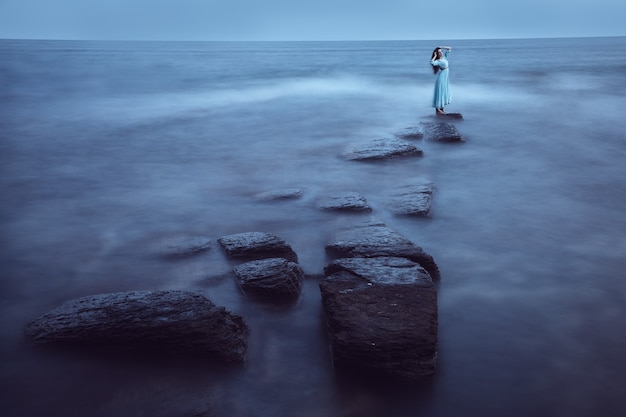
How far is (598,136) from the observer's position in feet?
39.8

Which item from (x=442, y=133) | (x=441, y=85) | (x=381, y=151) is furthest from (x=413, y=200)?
(x=441, y=85)

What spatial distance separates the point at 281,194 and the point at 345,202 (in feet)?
3.41

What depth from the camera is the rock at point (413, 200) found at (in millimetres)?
6828

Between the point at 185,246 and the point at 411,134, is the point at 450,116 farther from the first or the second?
the point at 185,246

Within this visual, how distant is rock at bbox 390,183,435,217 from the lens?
6828 mm

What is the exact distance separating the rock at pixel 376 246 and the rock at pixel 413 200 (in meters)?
1.01

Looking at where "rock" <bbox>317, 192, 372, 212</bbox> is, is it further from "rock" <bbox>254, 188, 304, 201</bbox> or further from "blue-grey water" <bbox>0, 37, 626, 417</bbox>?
"rock" <bbox>254, 188, 304, 201</bbox>

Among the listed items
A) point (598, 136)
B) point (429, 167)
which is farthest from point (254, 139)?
point (598, 136)

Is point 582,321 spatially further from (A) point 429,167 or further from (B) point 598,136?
(B) point 598,136

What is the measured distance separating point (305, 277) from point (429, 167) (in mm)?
4885

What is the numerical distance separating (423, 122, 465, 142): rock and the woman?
2.31 m

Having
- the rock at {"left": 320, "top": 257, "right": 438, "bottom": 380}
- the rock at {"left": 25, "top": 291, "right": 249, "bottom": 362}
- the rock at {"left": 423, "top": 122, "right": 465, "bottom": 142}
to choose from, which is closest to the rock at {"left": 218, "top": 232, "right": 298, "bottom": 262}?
the rock at {"left": 320, "top": 257, "right": 438, "bottom": 380}

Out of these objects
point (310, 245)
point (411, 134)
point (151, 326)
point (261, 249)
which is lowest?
point (411, 134)

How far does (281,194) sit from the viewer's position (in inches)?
302
